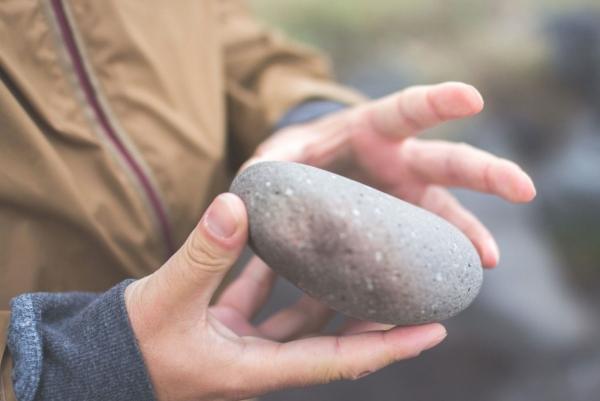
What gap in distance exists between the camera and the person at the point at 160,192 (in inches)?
25.4

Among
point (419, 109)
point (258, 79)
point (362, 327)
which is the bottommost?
point (362, 327)

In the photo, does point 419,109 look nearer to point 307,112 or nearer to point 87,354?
point 307,112

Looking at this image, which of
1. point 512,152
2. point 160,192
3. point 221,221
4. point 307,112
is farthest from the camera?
point 512,152

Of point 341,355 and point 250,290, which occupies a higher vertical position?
point 341,355

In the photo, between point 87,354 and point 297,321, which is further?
point 297,321

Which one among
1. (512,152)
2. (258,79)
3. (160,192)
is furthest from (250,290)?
(512,152)

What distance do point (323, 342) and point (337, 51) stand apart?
149 centimetres

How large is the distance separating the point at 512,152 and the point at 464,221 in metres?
1.01

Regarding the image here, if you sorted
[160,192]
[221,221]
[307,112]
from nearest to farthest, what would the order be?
[221,221]
[160,192]
[307,112]

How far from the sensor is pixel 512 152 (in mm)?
1825

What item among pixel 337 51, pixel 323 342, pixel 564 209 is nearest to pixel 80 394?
pixel 323 342

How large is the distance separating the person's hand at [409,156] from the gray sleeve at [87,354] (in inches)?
14.3

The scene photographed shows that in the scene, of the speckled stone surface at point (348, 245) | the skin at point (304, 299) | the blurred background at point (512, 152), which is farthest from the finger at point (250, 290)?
the blurred background at point (512, 152)

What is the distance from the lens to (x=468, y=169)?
0.91 meters
